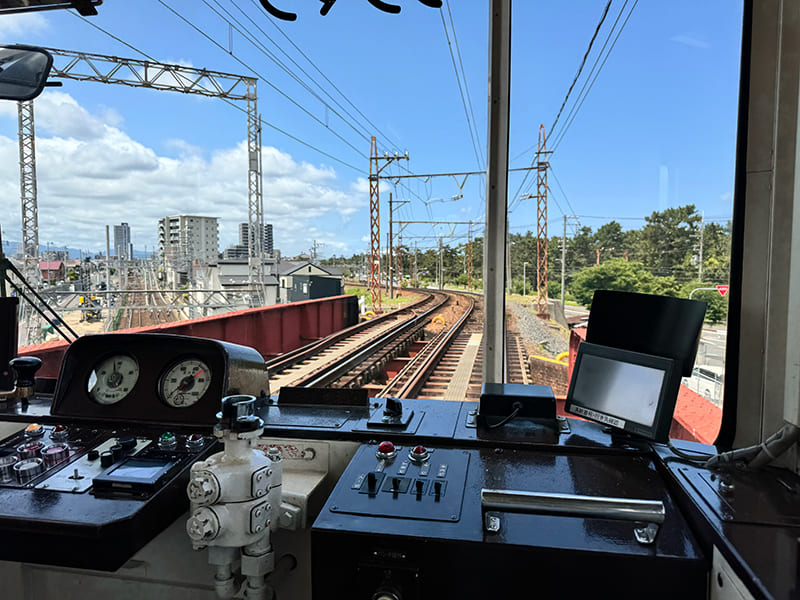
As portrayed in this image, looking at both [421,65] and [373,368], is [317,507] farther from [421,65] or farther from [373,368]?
[373,368]

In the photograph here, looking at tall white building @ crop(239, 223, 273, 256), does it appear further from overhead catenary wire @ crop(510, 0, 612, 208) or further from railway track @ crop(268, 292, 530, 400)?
overhead catenary wire @ crop(510, 0, 612, 208)

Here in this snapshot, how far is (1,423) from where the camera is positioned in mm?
1680

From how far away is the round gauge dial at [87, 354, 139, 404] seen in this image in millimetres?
1677

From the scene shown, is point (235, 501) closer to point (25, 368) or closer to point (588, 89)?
point (25, 368)

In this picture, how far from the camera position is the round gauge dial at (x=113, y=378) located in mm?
1677

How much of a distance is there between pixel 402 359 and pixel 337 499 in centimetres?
388

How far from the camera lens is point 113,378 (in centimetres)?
172

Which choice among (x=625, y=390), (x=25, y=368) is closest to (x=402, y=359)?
(x=25, y=368)

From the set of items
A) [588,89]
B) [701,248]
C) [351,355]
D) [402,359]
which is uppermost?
[588,89]

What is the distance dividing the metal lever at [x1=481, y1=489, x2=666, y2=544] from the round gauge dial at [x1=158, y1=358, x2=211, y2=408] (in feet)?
3.46

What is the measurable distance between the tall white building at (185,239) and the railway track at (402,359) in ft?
3.23

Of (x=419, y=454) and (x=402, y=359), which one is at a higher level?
(x=419, y=454)

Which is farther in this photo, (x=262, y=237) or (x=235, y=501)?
(x=262, y=237)

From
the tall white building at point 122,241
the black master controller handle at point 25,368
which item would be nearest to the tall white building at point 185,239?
the tall white building at point 122,241
